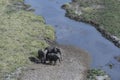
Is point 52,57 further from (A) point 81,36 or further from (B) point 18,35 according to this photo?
(A) point 81,36

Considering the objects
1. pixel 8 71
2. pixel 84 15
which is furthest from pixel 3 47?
pixel 84 15

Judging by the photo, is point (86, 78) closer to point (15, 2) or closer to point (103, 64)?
point (103, 64)

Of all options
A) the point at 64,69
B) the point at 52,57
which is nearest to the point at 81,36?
the point at 52,57

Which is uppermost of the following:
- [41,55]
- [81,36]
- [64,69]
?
[41,55]

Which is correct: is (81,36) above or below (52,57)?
below

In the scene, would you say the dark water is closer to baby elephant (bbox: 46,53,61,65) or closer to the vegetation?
the vegetation

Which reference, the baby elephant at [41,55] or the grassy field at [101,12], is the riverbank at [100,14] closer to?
the grassy field at [101,12]

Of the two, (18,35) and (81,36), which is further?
(81,36)
